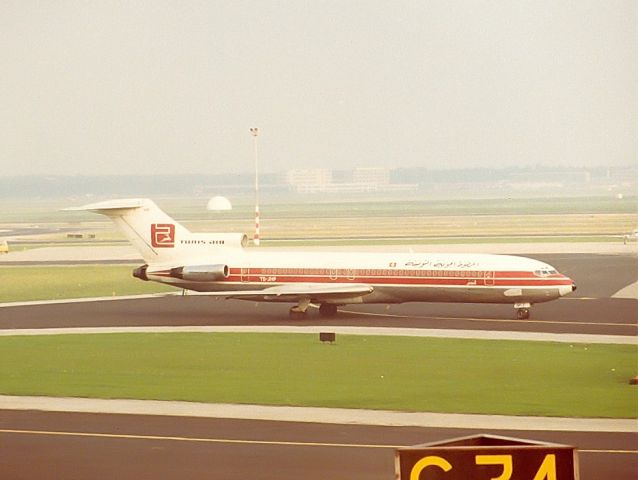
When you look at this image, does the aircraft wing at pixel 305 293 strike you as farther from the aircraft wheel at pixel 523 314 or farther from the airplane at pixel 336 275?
the aircraft wheel at pixel 523 314

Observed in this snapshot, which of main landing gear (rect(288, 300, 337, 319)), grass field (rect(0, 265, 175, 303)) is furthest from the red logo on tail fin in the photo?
grass field (rect(0, 265, 175, 303))

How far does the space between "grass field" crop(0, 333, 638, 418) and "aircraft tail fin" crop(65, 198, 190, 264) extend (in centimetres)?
1000

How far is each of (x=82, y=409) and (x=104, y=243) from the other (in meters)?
106

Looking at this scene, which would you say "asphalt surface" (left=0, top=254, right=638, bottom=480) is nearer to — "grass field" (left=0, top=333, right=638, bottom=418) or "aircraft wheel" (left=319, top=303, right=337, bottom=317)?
"grass field" (left=0, top=333, right=638, bottom=418)

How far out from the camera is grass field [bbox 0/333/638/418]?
1348 inches

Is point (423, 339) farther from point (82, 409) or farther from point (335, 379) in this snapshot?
point (82, 409)

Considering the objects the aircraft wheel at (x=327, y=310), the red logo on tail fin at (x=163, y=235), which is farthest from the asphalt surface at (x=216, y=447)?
the red logo on tail fin at (x=163, y=235)

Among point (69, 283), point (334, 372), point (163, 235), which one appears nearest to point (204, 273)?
point (163, 235)

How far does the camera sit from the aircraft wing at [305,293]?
186 feet

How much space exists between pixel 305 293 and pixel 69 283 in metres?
29.9

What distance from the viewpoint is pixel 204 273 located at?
5844cm

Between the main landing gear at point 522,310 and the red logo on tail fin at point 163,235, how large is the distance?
56.1ft

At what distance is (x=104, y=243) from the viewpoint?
137 meters

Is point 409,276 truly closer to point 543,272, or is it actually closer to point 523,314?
point 523,314
